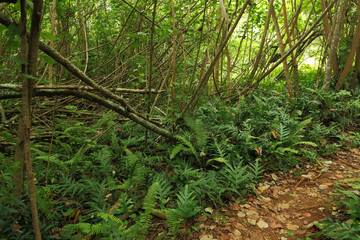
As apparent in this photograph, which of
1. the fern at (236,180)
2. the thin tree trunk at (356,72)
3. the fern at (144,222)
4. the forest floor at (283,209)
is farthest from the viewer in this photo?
the thin tree trunk at (356,72)

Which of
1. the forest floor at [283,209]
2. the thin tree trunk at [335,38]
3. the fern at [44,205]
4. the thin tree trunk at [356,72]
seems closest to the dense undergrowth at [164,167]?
the fern at [44,205]

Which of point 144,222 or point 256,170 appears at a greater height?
point 256,170

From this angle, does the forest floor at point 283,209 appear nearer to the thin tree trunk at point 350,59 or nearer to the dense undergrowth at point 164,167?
the dense undergrowth at point 164,167

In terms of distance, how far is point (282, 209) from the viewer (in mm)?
2148

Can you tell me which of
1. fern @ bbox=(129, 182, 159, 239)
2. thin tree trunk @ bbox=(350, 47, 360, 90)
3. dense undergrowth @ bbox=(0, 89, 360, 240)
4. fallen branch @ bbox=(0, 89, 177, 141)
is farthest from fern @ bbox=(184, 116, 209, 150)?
thin tree trunk @ bbox=(350, 47, 360, 90)

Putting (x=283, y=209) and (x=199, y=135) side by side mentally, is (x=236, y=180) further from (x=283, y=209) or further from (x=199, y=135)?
(x=199, y=135)

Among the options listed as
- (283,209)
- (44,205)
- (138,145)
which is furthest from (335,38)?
(44,205)

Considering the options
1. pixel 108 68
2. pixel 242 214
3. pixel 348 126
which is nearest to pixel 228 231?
pixel 242 214

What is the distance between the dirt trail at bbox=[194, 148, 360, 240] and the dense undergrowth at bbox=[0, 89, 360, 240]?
13cm

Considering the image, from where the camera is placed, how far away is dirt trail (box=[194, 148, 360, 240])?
1.87m

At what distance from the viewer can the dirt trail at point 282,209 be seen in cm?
187

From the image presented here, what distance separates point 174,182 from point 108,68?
343 centimetres

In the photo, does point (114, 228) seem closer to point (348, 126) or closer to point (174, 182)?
point (174, 182)

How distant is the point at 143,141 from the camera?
334cm
